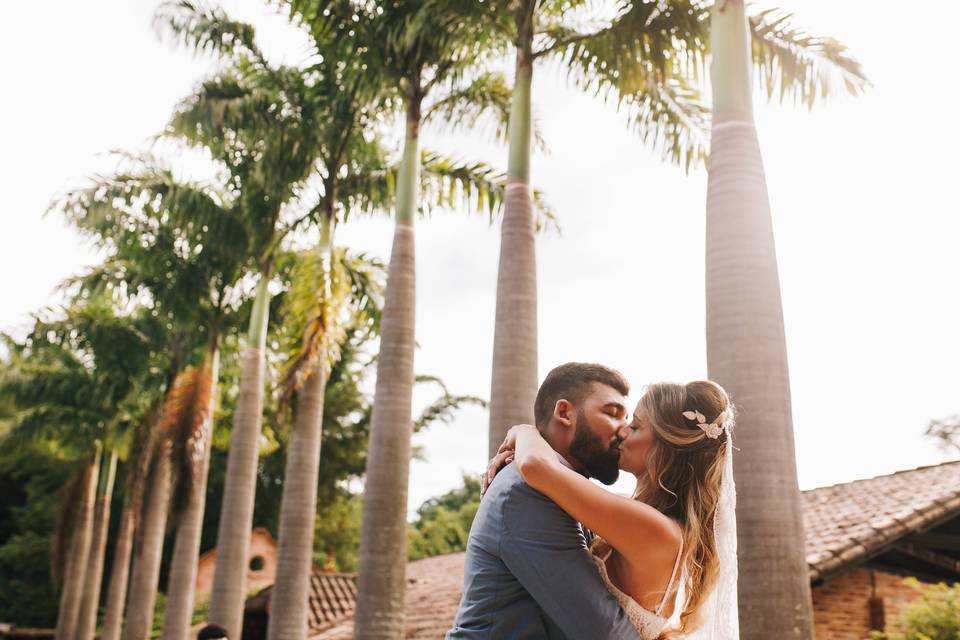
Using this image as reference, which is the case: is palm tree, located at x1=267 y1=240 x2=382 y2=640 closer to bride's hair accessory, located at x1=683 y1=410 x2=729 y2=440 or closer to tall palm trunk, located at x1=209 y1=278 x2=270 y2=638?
tall palm trunk, located at x1=209 y1=278 x2=270 y2=638

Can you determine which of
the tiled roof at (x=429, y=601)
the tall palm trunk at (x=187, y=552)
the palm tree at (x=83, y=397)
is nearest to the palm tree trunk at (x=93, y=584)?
the palm tree at (x=83, y=397)

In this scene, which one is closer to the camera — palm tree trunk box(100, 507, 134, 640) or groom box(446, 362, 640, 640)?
groom box(446, 362, 640, 640)

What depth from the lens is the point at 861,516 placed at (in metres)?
12.2

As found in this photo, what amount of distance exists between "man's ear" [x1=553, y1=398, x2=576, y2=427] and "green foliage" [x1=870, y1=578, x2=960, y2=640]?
7735 mm

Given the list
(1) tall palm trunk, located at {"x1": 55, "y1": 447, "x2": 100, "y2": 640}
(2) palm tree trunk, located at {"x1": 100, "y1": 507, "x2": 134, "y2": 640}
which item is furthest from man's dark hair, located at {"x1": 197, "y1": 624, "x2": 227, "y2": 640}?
(1) tall palm trunk, located at {"x1": 55, "y1": 447, "x2": 100, "y2": 640}

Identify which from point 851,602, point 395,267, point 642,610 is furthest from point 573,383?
point 851,602

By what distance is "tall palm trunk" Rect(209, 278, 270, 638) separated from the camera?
1530 cm

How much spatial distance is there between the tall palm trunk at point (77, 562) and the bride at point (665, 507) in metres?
32.1

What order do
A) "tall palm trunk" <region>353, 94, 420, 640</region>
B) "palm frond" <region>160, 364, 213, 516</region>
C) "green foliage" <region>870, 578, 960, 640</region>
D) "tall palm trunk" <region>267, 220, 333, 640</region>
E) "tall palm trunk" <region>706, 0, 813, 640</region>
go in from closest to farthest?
"tall palm trunk" <region>706, 0, 813, 640</region> < "green foliage" <region>870, 578, 960, 640</region> < "tall palm trunk" <region>353, 94, 420, 640</region> < "tall palm trunk" <region>267, 220, 333, 640</region> < "palm frond" <region>160, 364, 213, 516</region>

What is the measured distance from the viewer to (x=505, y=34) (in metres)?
12.0

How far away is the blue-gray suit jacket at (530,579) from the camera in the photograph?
253 centimetres

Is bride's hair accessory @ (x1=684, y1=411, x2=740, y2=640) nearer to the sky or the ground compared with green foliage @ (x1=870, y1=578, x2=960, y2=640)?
nearer to the sky

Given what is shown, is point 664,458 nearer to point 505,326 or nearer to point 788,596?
point 788,596

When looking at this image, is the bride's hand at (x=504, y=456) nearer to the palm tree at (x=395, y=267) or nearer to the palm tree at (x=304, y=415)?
the palm tree at (x=395, y=267)
